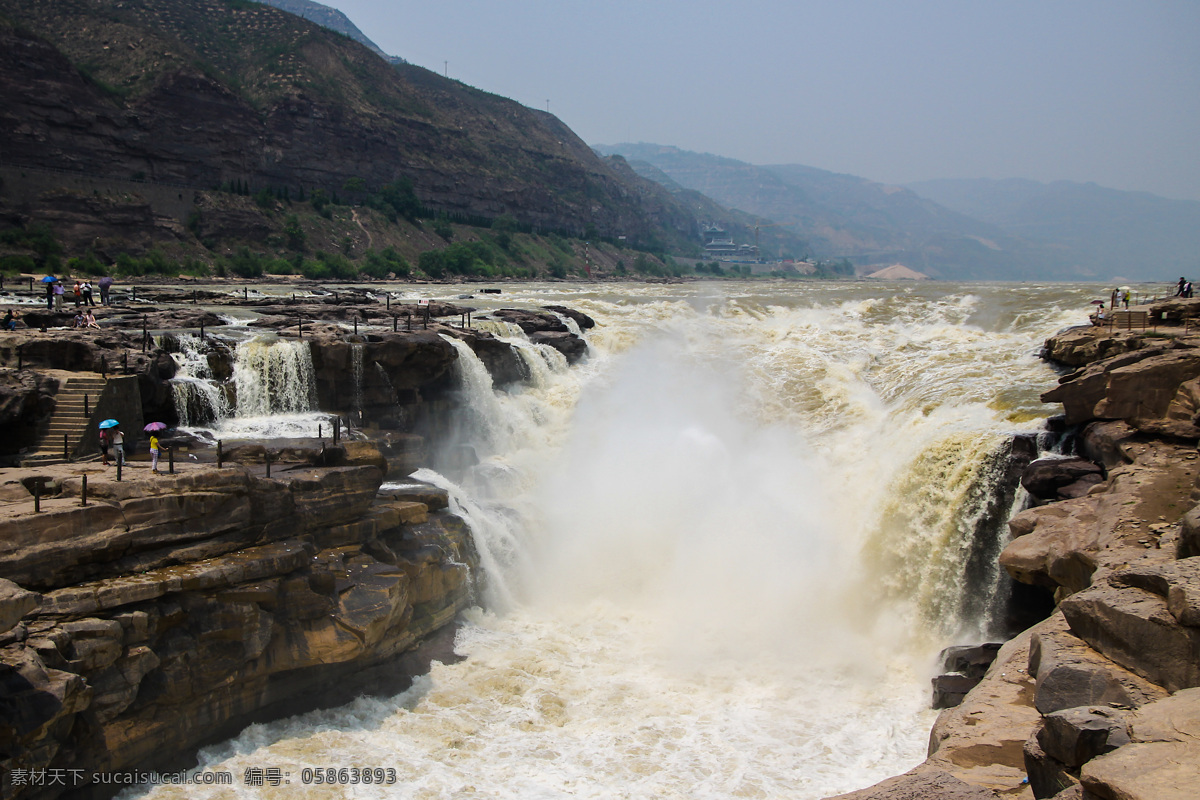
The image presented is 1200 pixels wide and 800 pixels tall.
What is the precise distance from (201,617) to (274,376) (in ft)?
31.4

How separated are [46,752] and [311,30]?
12180 cm

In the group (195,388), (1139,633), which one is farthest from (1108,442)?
(195,388)

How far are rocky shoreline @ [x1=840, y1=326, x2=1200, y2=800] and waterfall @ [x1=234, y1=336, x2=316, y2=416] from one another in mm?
16423

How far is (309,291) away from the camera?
155 feet

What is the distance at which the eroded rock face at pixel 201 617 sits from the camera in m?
10.8

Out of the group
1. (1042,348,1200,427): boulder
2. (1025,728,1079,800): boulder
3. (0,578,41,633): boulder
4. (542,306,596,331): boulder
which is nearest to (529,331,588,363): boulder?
(542,306,596,331): boulder

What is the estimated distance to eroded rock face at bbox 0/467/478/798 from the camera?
10758 mm

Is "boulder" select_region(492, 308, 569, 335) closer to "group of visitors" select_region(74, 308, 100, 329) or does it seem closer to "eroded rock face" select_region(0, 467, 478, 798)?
"group of visitors" select_region(74, 308, 100, 329)

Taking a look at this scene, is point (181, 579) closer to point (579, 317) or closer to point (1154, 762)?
point (1154, 762)

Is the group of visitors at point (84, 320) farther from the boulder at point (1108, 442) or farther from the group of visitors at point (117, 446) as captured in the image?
the boulder at point (1108, 442)

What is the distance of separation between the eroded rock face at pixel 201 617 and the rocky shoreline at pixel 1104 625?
364 inches

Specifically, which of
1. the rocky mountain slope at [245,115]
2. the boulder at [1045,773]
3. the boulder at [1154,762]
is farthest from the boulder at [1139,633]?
the rocky mountain slope at [245,115]

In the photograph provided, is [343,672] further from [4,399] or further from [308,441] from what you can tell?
[4,399]

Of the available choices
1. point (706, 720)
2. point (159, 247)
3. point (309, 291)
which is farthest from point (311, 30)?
point (706, 720)
